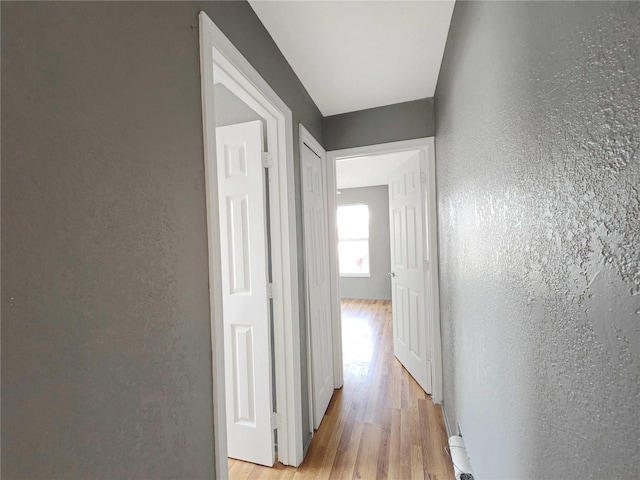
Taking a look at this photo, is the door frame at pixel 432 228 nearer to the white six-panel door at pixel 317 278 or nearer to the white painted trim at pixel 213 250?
the white six-panel door at pixel 317 278

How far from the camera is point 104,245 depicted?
0.60m

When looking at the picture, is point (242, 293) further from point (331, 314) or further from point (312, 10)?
point (312, 10)

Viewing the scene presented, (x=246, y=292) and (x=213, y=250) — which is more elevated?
(x=213, y=250)

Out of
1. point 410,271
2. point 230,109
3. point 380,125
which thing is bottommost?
point 410,271

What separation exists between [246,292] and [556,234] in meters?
1.46

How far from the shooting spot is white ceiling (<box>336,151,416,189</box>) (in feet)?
12.6

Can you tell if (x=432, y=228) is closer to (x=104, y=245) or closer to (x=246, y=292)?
(x=246, y=292)

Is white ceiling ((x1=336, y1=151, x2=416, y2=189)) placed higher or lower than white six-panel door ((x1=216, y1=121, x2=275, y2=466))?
higher

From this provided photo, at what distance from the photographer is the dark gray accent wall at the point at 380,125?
2.19 meters

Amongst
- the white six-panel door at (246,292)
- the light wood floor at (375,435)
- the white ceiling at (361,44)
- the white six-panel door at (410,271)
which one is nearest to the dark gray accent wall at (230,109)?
the white six-panel door at (246,292)

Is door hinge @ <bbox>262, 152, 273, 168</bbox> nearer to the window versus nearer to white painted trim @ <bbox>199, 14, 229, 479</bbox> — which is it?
white painted trim @ <bbox>199, 14, 229, 479</bbox>

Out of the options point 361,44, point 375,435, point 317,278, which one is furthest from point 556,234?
point 375,435

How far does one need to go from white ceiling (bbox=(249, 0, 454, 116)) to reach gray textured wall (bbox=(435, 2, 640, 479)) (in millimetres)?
413

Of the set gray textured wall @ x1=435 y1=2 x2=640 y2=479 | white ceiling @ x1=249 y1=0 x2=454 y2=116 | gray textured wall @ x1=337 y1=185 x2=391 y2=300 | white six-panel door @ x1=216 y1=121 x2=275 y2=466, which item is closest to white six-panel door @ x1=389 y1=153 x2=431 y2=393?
white ceiling @ x1=249 y1=0 x2=454 y2=116
